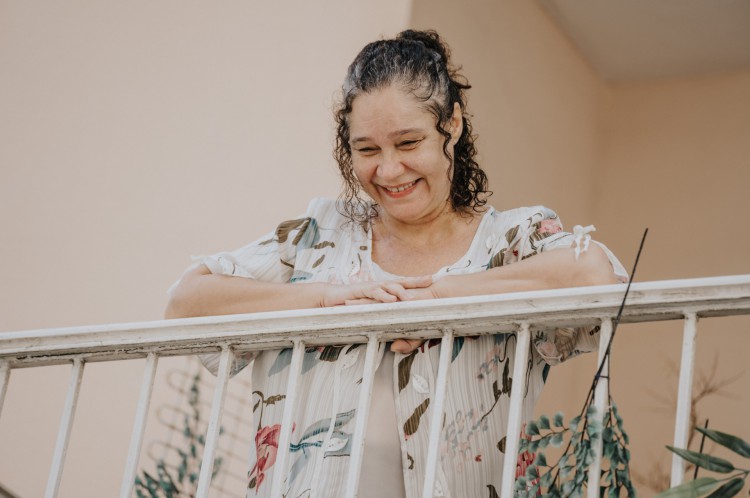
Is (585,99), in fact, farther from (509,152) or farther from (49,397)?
(49,397)

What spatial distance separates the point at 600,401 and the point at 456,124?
3.05 ft

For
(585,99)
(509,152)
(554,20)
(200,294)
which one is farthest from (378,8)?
(200,294)

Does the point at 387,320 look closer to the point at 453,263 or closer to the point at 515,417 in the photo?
the point at 515,417

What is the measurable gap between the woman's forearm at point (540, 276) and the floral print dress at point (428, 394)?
43 mm

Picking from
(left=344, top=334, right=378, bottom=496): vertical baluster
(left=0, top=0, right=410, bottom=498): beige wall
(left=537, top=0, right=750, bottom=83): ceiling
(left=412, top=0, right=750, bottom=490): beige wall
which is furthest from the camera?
(left=537, top=0, right=750, bottom=83): ceiling

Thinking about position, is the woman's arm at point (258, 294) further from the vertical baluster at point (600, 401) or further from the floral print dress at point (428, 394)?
the vertical baluster at point (600, 401)

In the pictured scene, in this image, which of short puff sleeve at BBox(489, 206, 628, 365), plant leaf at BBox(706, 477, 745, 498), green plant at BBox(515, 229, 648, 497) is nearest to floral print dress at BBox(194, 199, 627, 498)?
short puff sleeve at BBox(489, 206, 628, 365)

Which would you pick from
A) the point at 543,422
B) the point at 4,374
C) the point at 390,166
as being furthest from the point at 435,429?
the point at 4,374

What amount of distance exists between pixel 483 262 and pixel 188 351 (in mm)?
616

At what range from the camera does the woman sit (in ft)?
6.98

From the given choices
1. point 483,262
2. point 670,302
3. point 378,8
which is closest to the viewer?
point 670,302

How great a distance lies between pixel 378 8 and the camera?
4.07 metres

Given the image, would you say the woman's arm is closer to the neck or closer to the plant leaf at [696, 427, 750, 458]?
the neck

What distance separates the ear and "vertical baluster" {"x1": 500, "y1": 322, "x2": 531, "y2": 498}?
72 centimetres
